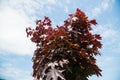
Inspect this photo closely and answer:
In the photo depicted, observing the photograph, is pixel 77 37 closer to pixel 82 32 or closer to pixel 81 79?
pixel 82 32

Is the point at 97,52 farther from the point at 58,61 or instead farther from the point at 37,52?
the point at 37,52

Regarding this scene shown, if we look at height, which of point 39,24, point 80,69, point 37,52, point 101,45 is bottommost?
point 80,69

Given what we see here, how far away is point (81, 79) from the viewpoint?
2.91m

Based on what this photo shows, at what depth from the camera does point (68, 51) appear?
287cm

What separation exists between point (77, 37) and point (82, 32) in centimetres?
19

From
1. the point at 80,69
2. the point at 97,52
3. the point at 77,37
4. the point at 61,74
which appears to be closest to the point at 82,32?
the point at 77,37

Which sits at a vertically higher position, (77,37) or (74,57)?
(77,37)

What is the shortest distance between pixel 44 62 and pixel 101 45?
0.94 m

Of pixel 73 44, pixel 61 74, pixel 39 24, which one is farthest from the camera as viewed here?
pixel 39 24

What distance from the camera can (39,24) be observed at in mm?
3416

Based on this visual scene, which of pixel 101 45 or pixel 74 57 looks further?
pixel 101 45

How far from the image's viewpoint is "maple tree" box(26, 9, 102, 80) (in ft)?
9.28

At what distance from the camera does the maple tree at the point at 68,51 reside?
2830mm

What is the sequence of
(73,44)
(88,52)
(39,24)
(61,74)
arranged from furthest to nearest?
1. (39,24)
2. (88,52)
3. (73,44)
4. (61,74)
